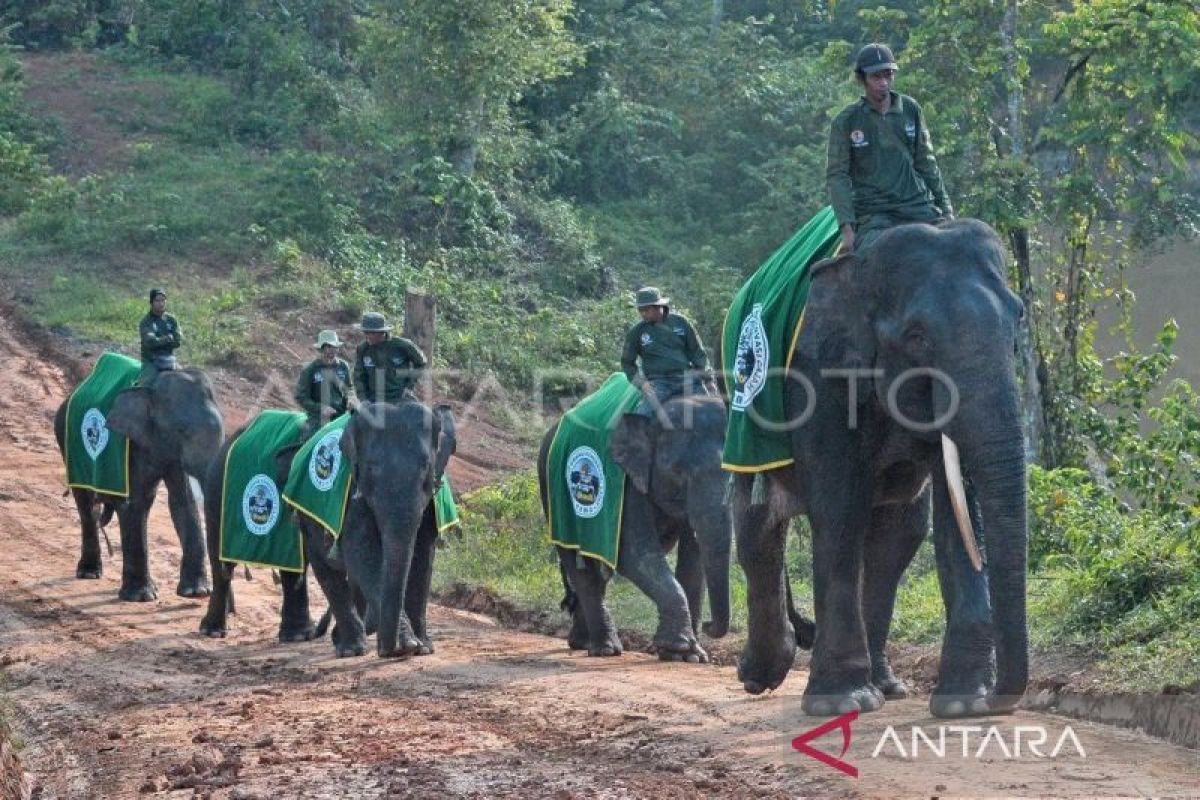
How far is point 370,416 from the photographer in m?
13.4

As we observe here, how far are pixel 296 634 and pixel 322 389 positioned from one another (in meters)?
1.86

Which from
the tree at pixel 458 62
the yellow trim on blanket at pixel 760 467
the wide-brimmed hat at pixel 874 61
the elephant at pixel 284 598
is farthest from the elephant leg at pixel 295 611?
the tree at pixel 458 62

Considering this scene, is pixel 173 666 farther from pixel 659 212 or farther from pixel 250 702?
pixel 659 212

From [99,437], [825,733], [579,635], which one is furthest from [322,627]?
[825,733]

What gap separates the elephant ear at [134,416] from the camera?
17.0 meters

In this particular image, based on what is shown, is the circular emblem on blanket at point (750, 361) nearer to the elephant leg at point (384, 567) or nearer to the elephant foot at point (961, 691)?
the elephant foot at point (961, 691)

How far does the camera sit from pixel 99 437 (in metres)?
17.6

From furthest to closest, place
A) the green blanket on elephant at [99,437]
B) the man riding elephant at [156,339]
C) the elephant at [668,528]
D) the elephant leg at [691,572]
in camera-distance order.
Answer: the green blanket on elephant at [99,437] → the man riding elephant at [156,339] → the elephant leg at [691,572] → the elephant at [668,528]

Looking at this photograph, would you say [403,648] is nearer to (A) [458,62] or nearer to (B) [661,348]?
(B) [661,348]

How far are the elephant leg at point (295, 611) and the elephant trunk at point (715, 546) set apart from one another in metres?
3.48

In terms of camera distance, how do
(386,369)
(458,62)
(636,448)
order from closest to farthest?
(636,448) < (386,369) < (458,62)

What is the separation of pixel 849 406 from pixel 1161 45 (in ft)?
29.9

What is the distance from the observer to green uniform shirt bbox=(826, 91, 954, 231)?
8.92m

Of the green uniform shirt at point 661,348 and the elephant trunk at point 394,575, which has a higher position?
the green uniform shirt at point 661,348
